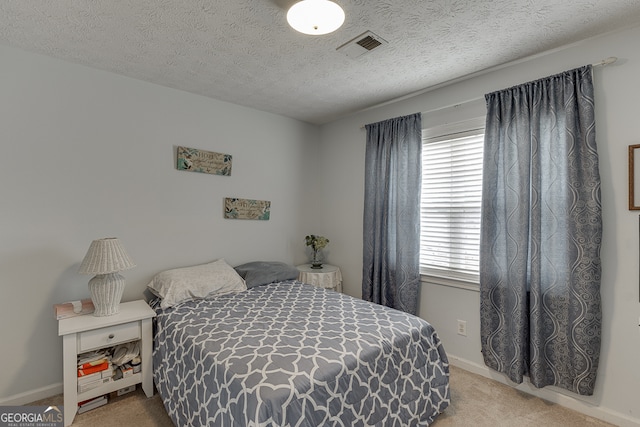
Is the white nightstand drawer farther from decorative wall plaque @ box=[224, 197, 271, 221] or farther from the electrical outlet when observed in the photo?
the electrical outlet

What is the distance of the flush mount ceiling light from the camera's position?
1518 mm

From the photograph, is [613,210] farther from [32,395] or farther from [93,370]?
[32,395]

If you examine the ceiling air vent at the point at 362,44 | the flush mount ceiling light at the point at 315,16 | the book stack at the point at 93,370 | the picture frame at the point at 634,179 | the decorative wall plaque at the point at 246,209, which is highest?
the ceiling air vent at the point at 362,44

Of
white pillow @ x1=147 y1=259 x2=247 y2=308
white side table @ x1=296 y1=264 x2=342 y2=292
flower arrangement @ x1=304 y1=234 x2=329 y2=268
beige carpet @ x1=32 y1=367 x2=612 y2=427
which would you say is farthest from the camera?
flower arrangement @ x1=304 y1=234 x2=329 y2=268

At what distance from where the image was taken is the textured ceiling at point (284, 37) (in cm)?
164

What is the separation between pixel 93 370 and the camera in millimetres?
1976

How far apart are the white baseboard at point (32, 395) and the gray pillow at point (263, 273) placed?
151cm

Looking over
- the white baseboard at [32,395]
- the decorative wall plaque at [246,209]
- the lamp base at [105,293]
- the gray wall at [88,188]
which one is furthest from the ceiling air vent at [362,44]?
the white baseboard at [32,395]

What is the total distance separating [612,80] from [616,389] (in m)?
1.92

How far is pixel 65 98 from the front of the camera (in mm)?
2242

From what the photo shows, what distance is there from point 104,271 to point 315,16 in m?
2.03

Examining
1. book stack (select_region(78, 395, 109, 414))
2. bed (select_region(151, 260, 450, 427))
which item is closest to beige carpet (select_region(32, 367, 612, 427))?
book stack (select_region(78, 395, 109, 414))

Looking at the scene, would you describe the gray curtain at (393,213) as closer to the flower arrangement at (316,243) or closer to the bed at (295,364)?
the flower arrangement at (316,243)

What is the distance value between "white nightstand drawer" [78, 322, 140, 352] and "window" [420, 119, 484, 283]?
239 centimetres
